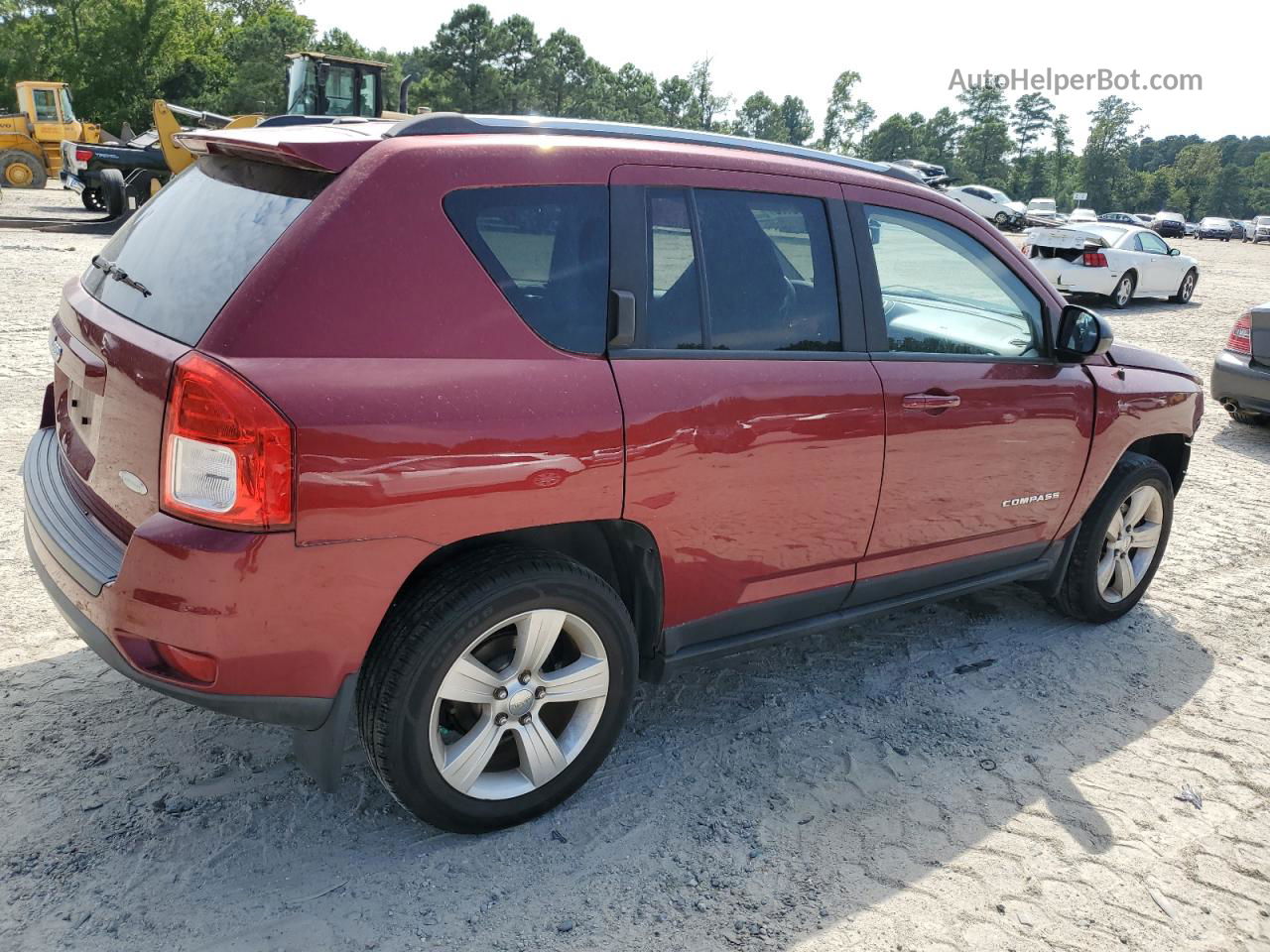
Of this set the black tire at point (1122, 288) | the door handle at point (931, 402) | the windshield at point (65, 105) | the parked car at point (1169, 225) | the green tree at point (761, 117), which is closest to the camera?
the door handle at point (931, 402)

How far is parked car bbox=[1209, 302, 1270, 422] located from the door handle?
6.39 metres

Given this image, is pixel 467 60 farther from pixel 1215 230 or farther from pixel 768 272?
pixel 768 272

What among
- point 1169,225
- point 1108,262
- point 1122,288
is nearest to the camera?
point 1108,262

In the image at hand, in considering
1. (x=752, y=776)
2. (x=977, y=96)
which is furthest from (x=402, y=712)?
(x=977, y=96)

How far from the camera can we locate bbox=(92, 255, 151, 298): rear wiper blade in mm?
2699

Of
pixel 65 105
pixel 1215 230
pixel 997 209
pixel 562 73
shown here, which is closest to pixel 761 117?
pixel 562 73

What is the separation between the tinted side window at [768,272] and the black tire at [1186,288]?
18.0 m

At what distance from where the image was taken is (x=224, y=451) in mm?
2260

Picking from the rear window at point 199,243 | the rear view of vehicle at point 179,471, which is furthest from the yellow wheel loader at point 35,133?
the rear view of vehicle at point 179,471

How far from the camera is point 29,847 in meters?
2.67

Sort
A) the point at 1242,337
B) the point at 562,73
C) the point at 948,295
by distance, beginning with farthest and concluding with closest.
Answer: the point at 562,73 < the point at 1242,337 < the point at 948,295

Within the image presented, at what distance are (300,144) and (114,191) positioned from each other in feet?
62.6

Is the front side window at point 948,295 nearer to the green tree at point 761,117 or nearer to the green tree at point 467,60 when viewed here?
the green tree at point 467,60

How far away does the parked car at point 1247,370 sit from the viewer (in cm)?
850
